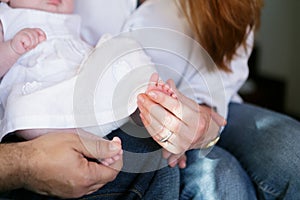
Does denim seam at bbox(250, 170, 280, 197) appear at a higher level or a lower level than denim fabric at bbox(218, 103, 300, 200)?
lower

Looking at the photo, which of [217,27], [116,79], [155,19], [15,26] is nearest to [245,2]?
[217,27]

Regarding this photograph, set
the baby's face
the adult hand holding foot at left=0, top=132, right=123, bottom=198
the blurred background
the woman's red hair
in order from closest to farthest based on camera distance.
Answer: the adult hand holding foot at left=0, top=132, right=123, bottom=198
the baby's face
the woman's red hair
the blurred background

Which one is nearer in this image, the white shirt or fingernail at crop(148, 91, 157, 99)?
fingernail at crop(148, 91, 157, 99)

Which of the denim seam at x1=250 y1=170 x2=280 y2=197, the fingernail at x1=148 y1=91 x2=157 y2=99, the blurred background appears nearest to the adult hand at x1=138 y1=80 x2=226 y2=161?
the fingernail at x1=148 y1=91 x2=157 y2=99

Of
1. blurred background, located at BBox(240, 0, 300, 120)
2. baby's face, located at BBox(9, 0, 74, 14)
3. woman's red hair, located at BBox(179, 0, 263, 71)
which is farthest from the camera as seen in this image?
blurred background, located at BBox(240, 0, 300, 120)

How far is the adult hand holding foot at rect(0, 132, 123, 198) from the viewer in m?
0.65

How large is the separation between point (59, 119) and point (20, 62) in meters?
0.13

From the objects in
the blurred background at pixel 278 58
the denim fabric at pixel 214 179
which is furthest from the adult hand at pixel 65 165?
the blurred background at pixel 278 58

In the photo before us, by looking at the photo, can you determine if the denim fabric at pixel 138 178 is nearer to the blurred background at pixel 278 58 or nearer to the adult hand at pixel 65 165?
the adult hand at pixel 65 165

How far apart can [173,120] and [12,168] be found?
24 centimetres

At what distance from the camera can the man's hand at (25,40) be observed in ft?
2.45

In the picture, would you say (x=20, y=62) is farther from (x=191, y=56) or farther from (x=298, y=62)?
(x=298, y=62)

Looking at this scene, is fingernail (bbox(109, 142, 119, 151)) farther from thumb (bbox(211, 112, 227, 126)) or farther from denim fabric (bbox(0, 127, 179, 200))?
thumb (bbox(211, 112, 227, 126))

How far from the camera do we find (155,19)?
3.05ft
